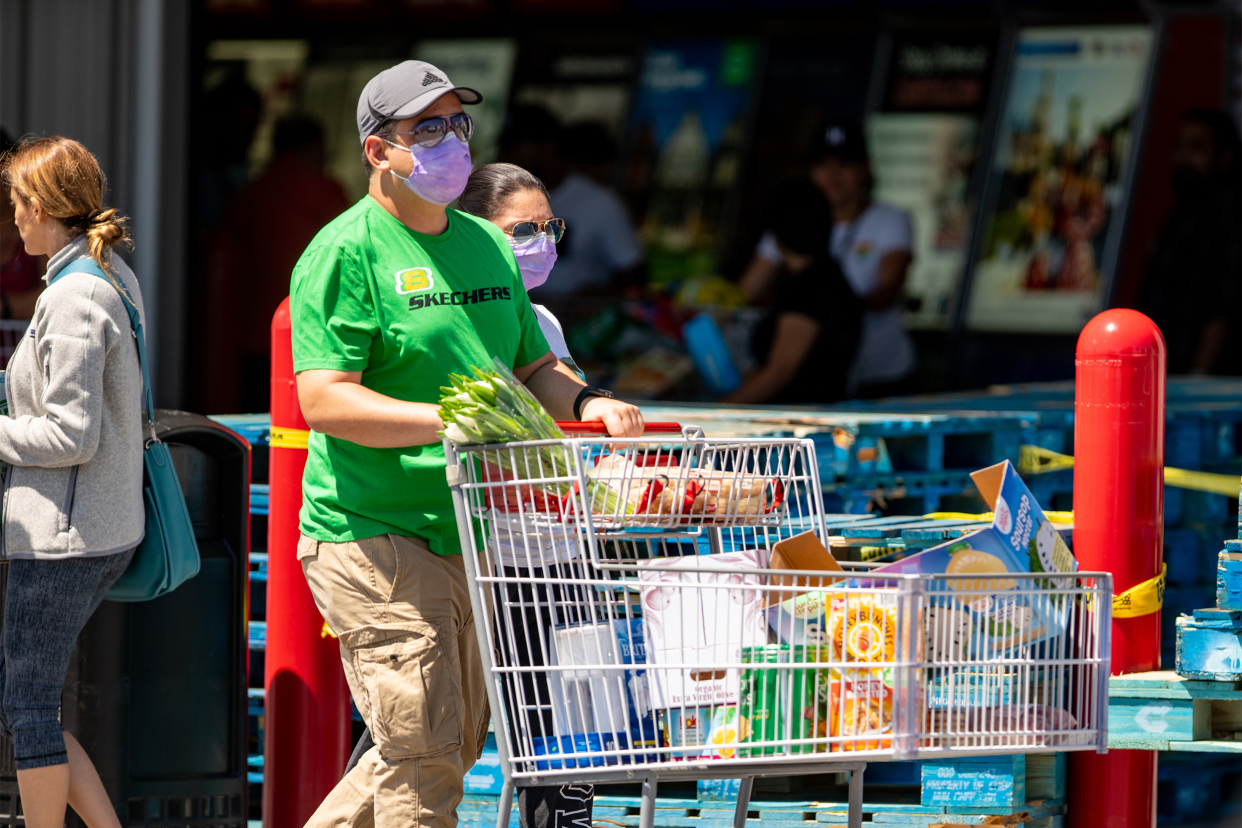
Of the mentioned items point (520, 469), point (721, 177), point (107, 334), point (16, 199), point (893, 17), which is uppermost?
point (893, 17)

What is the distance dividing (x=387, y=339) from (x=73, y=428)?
3.05 feet

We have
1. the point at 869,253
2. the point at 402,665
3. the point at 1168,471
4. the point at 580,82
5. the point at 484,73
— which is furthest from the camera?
the point at 484,73

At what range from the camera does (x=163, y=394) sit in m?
9.82

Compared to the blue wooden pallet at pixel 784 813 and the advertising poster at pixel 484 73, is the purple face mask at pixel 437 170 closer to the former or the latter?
the blue wooden pallet at pixel 784 813

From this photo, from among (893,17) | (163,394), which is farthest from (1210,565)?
(893,17)

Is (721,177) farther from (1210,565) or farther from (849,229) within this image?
(1210,565)

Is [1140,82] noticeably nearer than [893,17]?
Yes

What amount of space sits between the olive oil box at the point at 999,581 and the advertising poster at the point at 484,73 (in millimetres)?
11098

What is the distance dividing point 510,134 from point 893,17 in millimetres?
3008

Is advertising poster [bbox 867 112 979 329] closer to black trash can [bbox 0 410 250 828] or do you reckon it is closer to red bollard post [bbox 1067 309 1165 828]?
red bollard post [bbox 1067 309 1165 828]

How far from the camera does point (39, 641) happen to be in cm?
416

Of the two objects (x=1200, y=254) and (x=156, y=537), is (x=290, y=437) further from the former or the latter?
(x=1200, y=254)

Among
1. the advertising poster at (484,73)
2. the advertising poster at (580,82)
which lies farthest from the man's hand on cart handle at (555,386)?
the advertising poster at (484,73)

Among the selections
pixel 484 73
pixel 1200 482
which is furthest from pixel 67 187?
pixel 484 73
